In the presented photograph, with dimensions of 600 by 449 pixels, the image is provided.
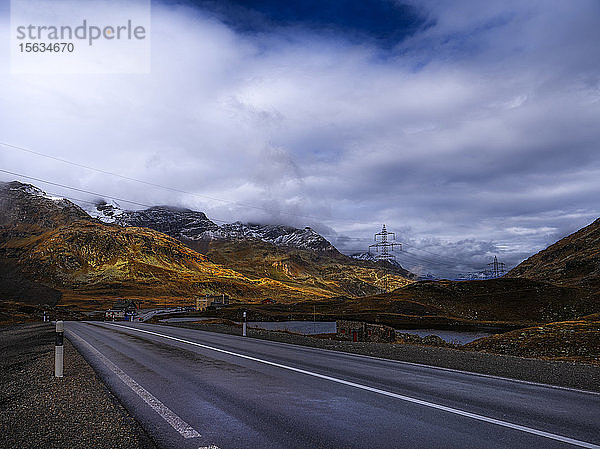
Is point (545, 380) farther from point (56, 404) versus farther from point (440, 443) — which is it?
point (56, 404)

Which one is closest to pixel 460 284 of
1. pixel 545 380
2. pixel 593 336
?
pixel 593 336

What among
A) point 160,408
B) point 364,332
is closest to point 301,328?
point 364,332

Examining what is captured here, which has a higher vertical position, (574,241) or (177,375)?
(574,241)

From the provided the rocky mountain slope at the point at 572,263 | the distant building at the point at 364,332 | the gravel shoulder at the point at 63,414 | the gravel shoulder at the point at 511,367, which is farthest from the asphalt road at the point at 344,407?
the rocky mountain slope at the point at 572,263

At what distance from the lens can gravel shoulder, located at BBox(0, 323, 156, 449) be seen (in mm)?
5734

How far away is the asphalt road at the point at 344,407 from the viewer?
588cm

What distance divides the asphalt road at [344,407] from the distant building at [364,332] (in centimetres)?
1352

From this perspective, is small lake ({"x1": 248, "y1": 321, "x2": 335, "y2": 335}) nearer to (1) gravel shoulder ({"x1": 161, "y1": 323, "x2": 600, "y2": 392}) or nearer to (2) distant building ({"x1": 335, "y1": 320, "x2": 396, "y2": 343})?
(2) distant building ({"x1": 335, "y1": 320, "x2": 396, "y2": 343})

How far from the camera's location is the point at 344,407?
25.1 feet

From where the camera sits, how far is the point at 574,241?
131 m

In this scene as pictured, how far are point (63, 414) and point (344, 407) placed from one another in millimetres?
4382

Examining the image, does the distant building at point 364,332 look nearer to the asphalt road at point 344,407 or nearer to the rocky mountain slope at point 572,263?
the asphalt road at point 344,407

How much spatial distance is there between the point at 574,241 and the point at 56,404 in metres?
148

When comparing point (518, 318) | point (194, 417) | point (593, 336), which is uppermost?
point (194, 417)
